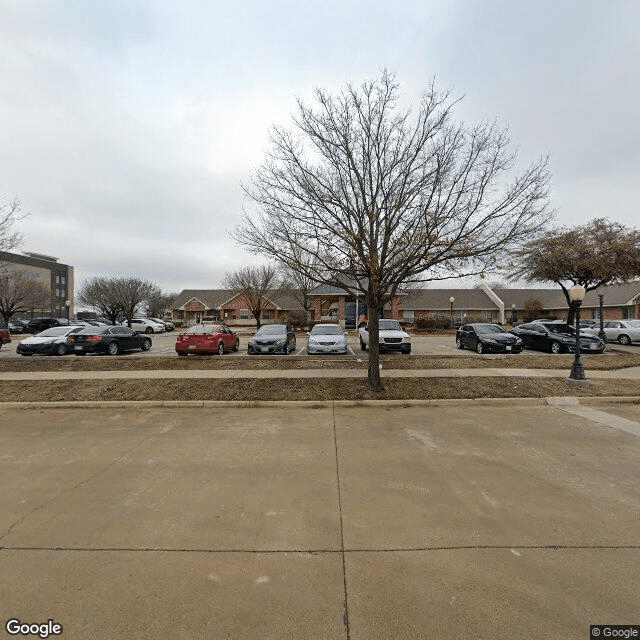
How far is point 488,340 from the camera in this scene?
16172mm

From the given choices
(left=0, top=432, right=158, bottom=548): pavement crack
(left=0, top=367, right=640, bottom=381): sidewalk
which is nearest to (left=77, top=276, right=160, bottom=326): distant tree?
(left=0, top=367, right=640, bottom=381): sidewalk

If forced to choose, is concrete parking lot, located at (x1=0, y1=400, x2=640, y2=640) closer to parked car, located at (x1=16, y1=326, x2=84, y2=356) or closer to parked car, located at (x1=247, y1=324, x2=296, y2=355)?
parked car, located at (x1=247, y1=324, x2=296, y2=355)

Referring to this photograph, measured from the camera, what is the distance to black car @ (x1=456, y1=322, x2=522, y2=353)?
52.4 ft

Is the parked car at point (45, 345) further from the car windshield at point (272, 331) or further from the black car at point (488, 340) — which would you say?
the black car at point (488, 340)

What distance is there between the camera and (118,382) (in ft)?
34.8

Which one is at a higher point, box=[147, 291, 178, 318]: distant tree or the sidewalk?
box=[147, 291, 178, 318]: distant tree

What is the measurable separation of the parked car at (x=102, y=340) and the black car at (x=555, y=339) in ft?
61.9

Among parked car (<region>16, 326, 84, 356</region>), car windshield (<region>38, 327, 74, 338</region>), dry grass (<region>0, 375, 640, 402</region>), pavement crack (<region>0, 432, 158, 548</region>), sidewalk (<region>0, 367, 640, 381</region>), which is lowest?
pavement crack (<region>0, 432, 158, 548</region>)

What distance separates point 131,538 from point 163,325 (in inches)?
1534

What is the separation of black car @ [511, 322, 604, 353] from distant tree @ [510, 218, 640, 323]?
4.96 metres

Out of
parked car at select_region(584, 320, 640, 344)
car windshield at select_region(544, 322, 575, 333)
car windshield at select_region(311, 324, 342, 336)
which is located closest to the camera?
car windshield at select_region(311, 324, 342, 336)

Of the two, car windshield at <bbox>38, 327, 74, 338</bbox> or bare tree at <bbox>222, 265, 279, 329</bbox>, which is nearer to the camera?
car windshield at <bbox>38, 327, 74, 338</bbox>

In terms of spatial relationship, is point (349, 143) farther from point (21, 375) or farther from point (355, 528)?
point (21, 375)

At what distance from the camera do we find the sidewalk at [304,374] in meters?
11.2
